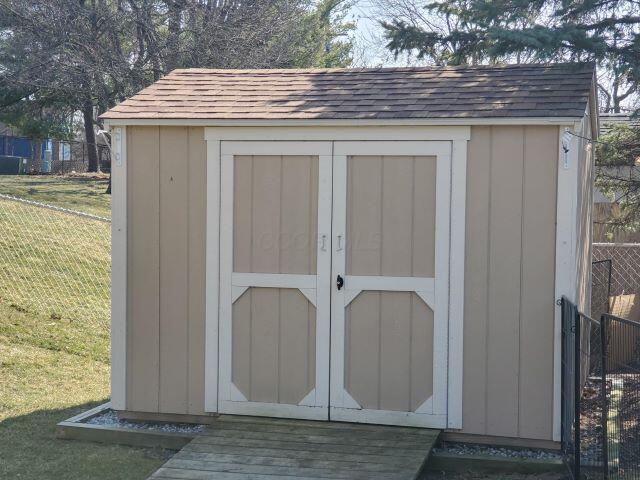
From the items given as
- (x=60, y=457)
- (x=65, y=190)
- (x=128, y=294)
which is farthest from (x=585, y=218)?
(x=65, y=190)

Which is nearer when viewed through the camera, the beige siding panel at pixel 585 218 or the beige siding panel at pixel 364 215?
the beige siding panel at pixel 364 215

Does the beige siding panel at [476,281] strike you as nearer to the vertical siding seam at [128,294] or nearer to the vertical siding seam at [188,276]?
the vertical siding seam at [188,276]

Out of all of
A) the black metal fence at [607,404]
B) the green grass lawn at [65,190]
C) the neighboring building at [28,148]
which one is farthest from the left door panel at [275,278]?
the neighboring building at [28,148]

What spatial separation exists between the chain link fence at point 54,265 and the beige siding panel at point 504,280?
5.49 metres

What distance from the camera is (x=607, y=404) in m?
4.57

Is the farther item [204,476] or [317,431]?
[317,431]

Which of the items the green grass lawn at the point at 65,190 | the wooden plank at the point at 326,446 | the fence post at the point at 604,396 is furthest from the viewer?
the green grass lawn at the point at 65,190

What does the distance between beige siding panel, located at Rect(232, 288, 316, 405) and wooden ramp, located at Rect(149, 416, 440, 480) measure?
9.5 inches

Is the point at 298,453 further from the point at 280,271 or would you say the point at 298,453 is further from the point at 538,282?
the point at 538,282

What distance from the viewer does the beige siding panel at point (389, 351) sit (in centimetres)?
608

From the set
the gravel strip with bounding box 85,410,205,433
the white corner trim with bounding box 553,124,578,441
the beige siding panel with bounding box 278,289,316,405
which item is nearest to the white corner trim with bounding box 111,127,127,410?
the gravel strip with bounding box 85,410,205,433

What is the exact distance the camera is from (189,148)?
6398mm

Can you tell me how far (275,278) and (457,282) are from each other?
1.29 metres

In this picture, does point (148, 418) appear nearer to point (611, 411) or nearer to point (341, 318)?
point (341, 318)
